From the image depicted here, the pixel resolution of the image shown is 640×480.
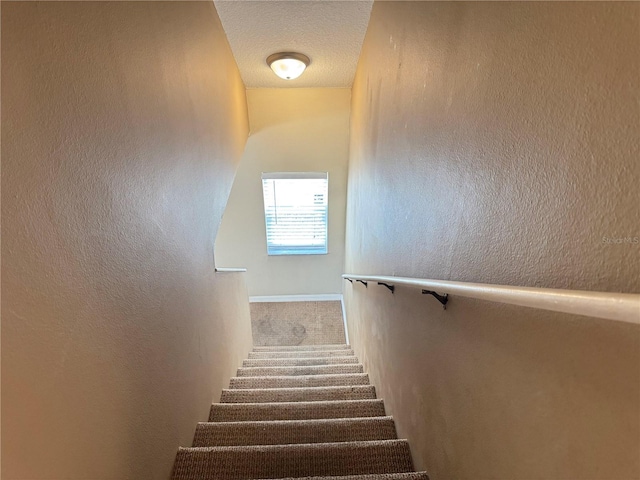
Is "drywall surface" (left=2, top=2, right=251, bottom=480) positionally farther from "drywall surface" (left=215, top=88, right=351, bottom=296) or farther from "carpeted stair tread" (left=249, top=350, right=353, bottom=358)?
"drywall surface" (left=215, top=88, right=351, bottom=296)

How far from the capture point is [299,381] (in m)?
2.46

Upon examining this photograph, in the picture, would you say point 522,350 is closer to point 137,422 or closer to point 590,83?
point 590,83

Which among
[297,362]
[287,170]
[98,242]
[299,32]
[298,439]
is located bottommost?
[297,362]

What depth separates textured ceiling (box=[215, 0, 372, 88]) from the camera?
2.42 metres

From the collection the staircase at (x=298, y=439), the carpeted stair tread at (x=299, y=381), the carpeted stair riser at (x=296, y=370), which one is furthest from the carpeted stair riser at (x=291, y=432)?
the carpeted stair riser at (x=296, y=370)

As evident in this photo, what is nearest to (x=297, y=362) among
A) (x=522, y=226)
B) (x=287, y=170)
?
(x=287, y=170)

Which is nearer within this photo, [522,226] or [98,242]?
[522,226]

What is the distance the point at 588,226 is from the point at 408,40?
1.29 metres

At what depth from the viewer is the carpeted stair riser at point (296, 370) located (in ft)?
9.20

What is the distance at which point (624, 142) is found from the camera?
0.49 m

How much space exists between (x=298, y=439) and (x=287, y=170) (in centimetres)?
323

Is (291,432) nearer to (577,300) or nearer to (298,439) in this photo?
(298,439)

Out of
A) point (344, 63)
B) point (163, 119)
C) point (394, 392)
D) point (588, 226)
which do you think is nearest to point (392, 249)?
point (394, 392)

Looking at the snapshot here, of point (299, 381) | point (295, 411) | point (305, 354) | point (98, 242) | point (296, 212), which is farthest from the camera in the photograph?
point (296, 212)
